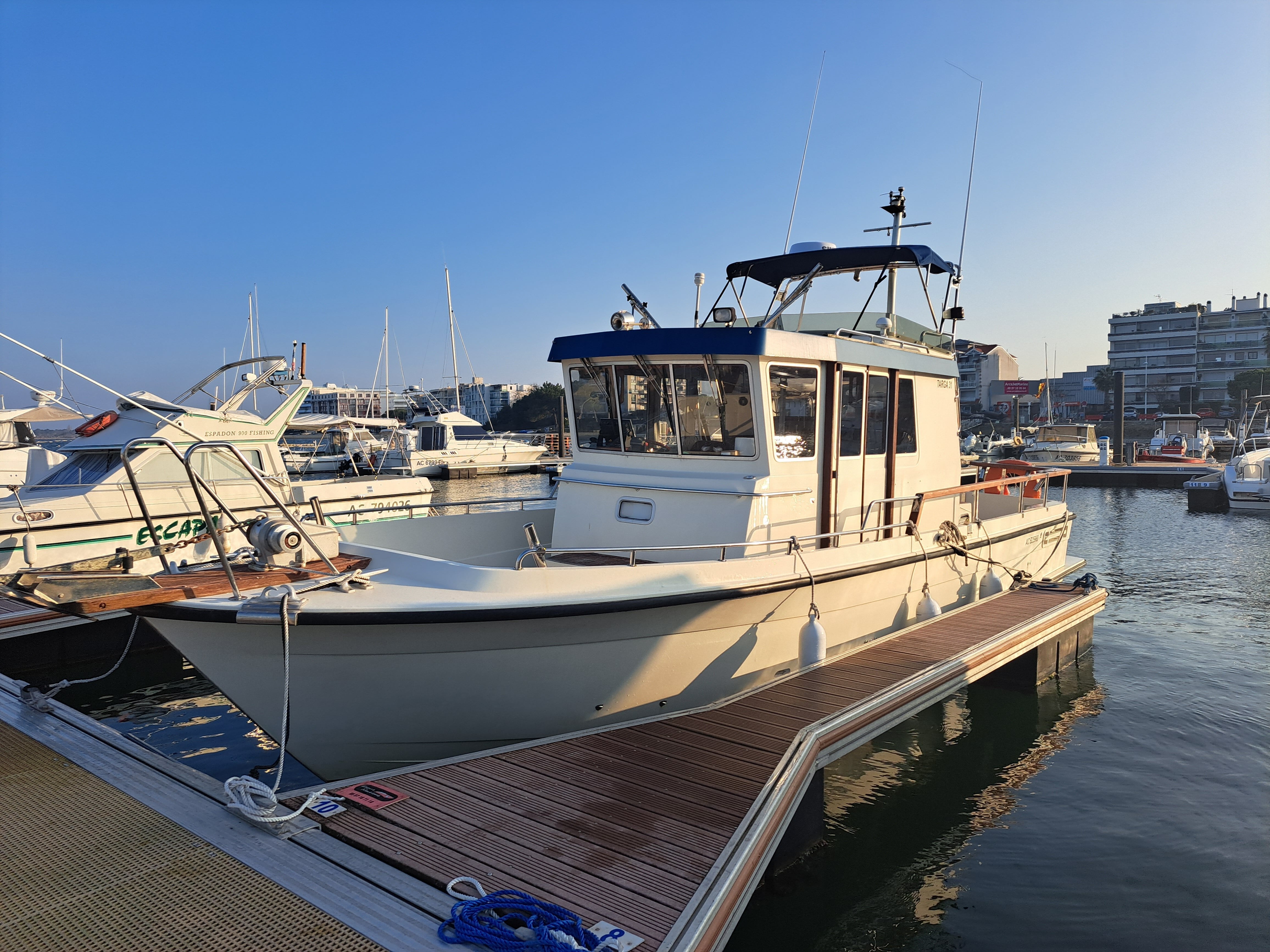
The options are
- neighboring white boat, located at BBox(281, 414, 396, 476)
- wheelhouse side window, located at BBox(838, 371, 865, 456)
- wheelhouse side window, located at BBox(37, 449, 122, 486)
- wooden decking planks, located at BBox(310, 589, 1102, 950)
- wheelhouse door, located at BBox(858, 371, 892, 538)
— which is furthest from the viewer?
neighboring white boat, located at BBox(281, 414, 396, 476)

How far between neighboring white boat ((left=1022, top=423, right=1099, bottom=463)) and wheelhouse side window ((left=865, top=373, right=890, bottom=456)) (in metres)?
33.6

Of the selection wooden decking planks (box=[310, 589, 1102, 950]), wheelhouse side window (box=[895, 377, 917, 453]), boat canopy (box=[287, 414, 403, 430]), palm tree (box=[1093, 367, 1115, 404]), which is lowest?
wooden decking planks (box=[310, 589, 1102, 950])

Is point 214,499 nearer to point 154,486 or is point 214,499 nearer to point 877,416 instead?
point 877,416

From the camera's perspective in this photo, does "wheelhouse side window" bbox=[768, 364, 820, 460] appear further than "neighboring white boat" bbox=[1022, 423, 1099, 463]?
No

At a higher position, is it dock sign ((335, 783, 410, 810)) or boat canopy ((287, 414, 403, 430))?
boat canopy ((287, 414, 403, 430))

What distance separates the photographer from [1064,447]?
37.8m

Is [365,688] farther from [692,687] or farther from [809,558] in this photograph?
[809,558]

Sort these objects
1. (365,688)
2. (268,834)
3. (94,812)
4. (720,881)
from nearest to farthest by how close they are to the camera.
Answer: (720,881), (268,834), (94,812), (365,688)

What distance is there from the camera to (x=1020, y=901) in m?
4.57

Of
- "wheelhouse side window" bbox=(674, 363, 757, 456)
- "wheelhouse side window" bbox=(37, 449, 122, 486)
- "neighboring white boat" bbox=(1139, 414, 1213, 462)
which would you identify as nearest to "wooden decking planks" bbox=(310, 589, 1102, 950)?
"wheelhouse side window" bbox=(674, 363, 757, 456)

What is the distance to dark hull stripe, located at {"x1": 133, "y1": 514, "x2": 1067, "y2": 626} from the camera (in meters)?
4.17

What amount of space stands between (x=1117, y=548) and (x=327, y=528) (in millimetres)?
17577

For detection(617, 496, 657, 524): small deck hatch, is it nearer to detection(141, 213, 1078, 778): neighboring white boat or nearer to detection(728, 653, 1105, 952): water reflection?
detection(141, 213, 1078, 778): neighboring white boat

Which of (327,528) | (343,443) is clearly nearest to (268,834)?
(327,528)
